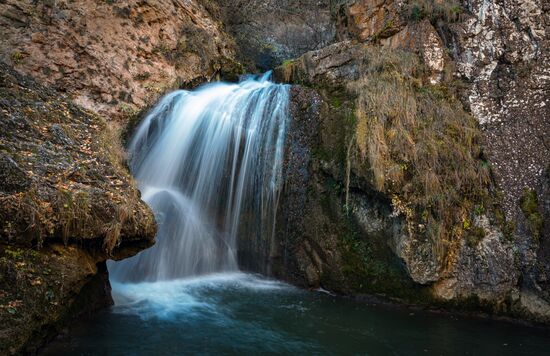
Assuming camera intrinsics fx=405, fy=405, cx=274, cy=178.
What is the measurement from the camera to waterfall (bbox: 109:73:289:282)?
265 inches

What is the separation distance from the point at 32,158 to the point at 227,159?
11.8ft

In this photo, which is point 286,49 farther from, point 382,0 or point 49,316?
point 49,316

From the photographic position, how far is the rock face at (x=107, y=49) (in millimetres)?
7516

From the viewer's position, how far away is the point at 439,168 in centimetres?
604

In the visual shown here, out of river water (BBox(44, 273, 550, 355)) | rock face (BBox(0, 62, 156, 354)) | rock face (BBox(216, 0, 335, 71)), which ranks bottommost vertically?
river water (BBox(44, 273, 550, 355))

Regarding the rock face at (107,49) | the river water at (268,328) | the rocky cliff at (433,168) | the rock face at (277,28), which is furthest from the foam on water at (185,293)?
the rock face at (277,28)

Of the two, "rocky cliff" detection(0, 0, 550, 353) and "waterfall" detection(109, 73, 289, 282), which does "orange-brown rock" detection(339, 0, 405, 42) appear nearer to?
"rocky cliff" detection(0, 0, 550, 353)

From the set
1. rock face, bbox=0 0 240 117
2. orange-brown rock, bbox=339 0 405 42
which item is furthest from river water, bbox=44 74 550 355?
orange-brown rock, bbox=339 0 405 42

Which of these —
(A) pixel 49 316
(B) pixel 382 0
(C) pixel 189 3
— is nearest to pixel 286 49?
(C) pixel 189 3

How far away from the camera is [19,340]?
10.2 ft

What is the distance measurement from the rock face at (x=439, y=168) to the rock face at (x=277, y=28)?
5.84 meters

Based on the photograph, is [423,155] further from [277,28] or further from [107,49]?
[277,28]

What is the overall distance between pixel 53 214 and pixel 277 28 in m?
12.3

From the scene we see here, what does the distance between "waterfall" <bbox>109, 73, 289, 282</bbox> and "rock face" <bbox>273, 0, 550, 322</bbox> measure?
0.52m
